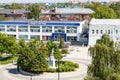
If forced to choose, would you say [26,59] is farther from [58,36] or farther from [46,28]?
[46,28]

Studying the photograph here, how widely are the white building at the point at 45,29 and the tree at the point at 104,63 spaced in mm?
34749

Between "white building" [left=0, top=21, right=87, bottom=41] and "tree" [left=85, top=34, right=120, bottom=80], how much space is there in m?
34.7

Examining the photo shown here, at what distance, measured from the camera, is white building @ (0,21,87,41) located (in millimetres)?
61000

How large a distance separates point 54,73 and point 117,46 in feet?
40.0

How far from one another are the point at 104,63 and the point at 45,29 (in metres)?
38.1

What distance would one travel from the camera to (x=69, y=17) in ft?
271

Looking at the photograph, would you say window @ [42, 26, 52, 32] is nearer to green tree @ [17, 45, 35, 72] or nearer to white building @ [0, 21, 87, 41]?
white building @ [0, 21, 87, 41]

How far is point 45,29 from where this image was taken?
62000mm

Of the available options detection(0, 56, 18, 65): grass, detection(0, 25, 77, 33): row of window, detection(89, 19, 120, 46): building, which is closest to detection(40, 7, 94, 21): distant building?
detection(0, 25, 77, 33): row of window

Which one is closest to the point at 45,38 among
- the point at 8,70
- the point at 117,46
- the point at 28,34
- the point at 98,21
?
the point at 28,34

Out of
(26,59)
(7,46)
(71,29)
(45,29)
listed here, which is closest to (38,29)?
(45,29)

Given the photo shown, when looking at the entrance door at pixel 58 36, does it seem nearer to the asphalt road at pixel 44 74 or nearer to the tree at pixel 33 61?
the asphalt road at pixel 44 74

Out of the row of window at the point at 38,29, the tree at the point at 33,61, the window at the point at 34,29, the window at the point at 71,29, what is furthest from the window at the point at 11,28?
the tree at the point at 33,61

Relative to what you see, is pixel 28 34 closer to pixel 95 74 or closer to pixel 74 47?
pixel 74 47
